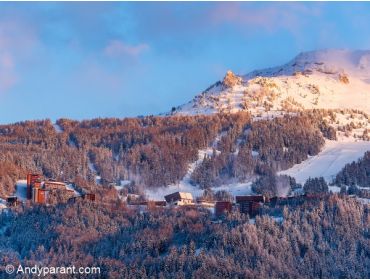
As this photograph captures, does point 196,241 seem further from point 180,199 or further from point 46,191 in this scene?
point 180,199

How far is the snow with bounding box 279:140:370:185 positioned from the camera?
173 m

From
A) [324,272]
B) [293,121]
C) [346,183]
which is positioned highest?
[293,121]

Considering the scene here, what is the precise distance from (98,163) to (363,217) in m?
64.2

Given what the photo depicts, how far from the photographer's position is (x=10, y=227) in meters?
120

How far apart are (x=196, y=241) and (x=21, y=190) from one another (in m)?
45.3

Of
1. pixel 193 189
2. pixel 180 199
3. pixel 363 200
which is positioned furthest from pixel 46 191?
pixel 363 200

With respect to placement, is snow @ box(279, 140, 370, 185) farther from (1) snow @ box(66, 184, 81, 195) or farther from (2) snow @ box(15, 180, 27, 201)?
(2) snow @ box(15, 180, 27, 201)

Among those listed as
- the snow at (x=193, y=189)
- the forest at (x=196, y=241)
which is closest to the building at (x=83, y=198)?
the forest at (x=196, y=241)

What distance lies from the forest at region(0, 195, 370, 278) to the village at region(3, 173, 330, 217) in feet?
13.8

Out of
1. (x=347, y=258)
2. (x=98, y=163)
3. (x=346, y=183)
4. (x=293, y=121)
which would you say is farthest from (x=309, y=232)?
(x=293, y=121)

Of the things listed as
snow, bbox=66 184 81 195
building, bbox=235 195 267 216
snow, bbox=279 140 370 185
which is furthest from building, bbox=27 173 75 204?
snow, bbox=279 140 370 185

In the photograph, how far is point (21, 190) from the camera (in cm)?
15125

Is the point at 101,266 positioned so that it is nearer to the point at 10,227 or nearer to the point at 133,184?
the point at 10,227

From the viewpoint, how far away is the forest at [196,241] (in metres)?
105
